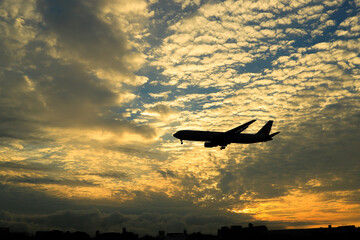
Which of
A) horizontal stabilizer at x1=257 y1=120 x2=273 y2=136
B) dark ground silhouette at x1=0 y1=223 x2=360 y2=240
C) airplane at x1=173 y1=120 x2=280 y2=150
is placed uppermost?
horizontal stabilizer at x1=257 y1=120 x2=273 y2=136

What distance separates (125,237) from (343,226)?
138m

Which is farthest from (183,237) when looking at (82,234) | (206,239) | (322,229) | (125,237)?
(322,229)

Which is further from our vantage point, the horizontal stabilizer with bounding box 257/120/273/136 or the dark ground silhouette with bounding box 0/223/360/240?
the horizontal stabilizer with bounding box 257/120/273/136

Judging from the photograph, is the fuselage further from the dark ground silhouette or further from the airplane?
the dark ground silhouette

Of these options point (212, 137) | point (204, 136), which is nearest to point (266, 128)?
point (212, 137)

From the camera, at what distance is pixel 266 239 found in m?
108

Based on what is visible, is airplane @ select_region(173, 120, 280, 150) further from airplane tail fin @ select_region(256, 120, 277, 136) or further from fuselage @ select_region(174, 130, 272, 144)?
airplane tail fin @ select_region(256, 120, 277, 136)

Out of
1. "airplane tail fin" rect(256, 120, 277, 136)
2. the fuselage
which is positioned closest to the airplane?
the fuselage

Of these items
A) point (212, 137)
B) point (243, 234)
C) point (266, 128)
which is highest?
point (266, 128)

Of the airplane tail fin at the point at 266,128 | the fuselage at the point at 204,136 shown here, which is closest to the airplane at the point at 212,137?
the fuselage at the point at 204,136

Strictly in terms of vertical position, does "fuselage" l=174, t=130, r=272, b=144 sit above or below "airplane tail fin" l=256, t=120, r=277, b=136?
below

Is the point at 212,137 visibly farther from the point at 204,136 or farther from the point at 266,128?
the point at 266,128

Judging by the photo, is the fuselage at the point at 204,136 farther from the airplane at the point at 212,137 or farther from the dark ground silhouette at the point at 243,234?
the dark ground silhouette at the point at 243,234

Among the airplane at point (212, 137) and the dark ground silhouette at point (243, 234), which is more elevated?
the airplane at point (212, 137)
